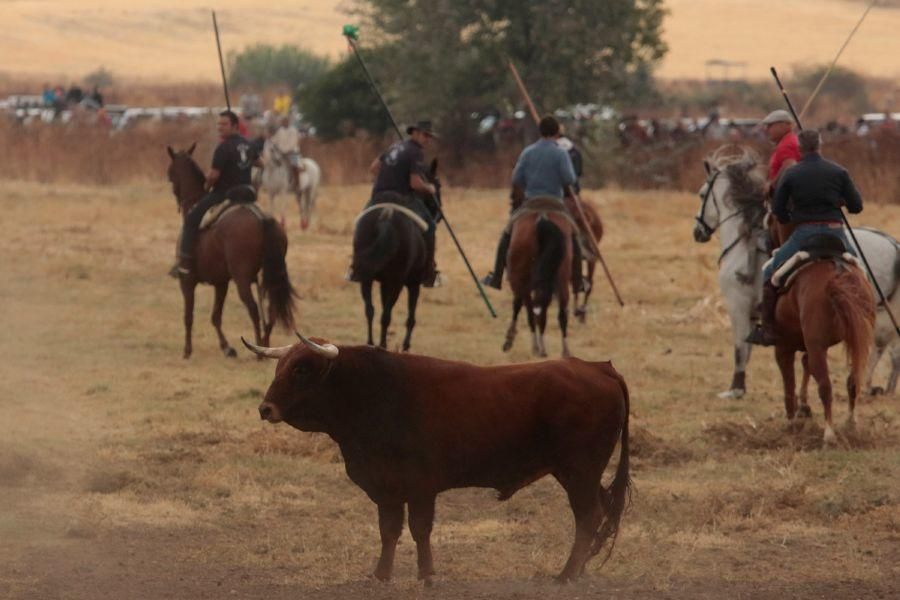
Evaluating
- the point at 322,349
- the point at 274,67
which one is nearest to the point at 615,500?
the point at 322,349

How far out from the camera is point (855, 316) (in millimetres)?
11984

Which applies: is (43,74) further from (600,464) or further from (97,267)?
(600,464)

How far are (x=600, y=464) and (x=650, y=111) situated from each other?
172 feet

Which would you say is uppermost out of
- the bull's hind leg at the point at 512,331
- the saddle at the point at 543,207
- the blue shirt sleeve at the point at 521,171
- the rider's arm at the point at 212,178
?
the blue shirt sleeve at the point at 521,171

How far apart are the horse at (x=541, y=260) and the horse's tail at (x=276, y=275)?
2.19 meters

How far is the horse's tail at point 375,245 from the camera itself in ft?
55.8

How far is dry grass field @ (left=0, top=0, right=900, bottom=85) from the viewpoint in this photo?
9506 centimetres

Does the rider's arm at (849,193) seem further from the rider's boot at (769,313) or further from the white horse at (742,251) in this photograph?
the white horse at (742,251)

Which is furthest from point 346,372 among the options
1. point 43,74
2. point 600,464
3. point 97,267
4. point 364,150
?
point 43,74

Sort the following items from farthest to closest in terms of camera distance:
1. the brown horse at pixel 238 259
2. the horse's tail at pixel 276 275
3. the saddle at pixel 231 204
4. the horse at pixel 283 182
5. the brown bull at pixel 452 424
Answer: the horse at pixel 283 182
the saddle at pixel 231 204
the brown horse at pixel 238 259
the horse's tail at pixel 276 275
the brown bull at pixel 452 424

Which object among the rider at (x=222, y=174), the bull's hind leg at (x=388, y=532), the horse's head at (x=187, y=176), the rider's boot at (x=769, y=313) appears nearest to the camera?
the bull's hind leg at (x=388, y=532)

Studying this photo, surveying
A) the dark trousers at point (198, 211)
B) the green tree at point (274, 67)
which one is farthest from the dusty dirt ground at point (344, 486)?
the green tree at point (274, 67)

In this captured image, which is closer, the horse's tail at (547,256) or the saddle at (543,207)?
the horse's tail at (547,256)

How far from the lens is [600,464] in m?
8.29
